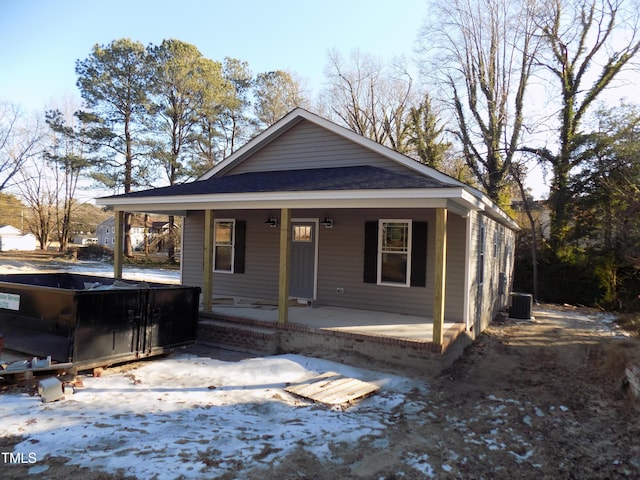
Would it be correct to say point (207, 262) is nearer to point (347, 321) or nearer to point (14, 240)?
point (347, 321)

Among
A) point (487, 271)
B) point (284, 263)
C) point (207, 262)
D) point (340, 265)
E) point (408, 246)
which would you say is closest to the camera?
point (284, 263)

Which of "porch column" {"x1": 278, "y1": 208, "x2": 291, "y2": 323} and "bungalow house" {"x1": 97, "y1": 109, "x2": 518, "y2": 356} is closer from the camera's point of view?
"bungalow house" {"x1": 97, "y1": 109, "x2": 518, "y2": 356}

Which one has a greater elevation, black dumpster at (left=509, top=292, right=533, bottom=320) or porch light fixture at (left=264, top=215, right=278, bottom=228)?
porch light fixture at (left=264, top=215, right=278, bottom=228)

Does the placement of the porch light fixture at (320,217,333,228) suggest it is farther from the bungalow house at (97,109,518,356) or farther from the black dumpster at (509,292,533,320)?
the black dumpster at (509,292,533,320)

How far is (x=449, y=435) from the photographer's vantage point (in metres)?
4.21

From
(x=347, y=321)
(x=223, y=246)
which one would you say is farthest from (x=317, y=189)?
(x=223, y=246)

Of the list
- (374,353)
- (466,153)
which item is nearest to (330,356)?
(374,353)

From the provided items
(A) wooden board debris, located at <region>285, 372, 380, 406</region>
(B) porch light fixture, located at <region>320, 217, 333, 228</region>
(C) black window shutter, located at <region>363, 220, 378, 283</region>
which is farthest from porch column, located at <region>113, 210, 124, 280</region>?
(A) wooden board debris, located at <region>285, 372, 380, 406</region>

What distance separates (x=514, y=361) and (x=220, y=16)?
11.9m

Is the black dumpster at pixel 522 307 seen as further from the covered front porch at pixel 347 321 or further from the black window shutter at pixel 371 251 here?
the black window shutter at pixel 371 251

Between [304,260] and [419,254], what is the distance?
2.69 m

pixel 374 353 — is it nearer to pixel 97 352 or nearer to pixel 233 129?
pixel 97 352

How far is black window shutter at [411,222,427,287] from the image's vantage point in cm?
862

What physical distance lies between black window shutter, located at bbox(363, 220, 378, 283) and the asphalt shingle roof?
1.23m
